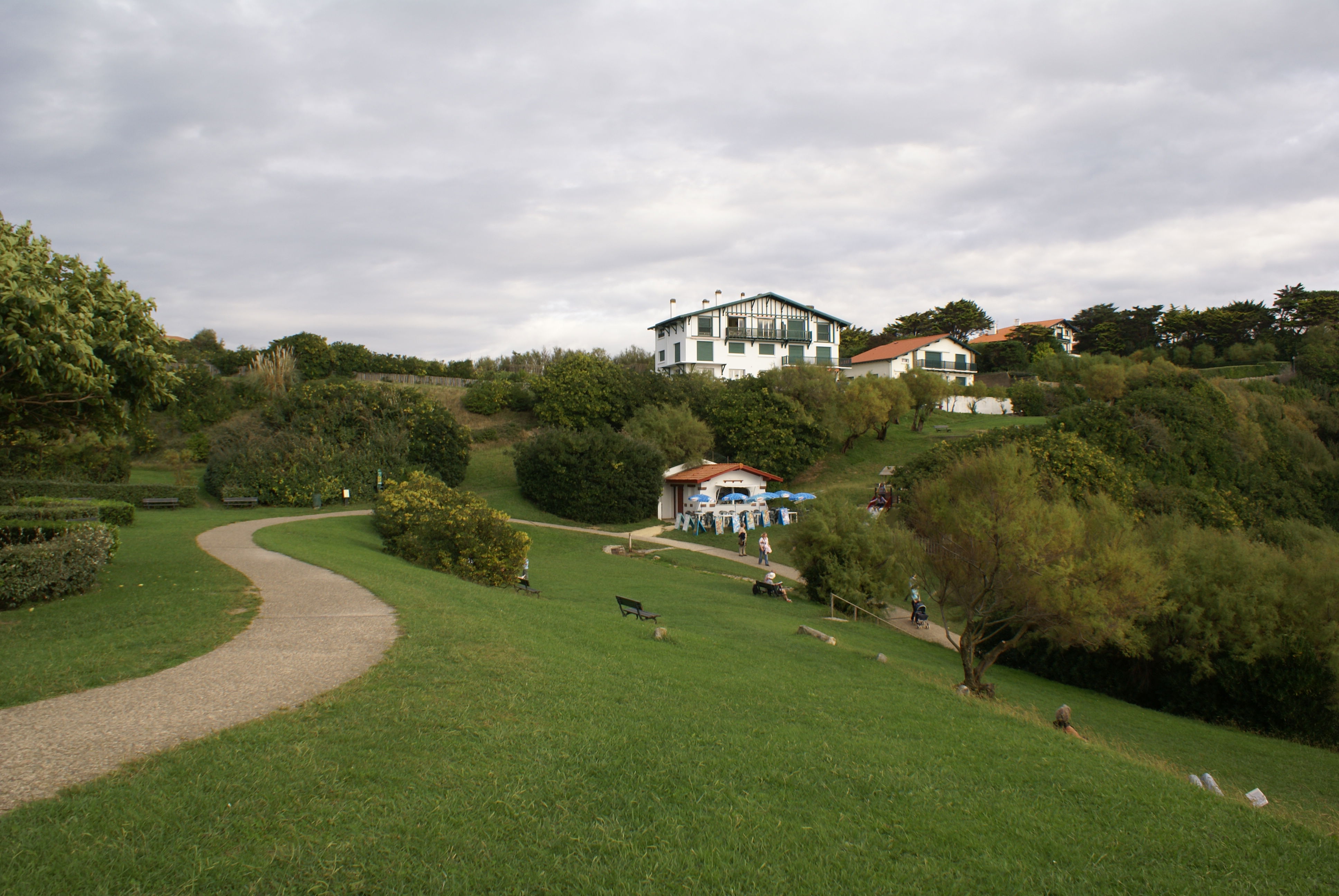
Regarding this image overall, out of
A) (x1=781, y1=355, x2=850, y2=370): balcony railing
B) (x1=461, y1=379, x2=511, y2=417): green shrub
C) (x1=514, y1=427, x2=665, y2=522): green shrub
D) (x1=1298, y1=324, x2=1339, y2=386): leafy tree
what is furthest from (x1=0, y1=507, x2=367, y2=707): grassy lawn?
(x1=1298, y1=324, x2=1339, y2=386): leafy tree

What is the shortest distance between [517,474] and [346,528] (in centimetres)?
1382

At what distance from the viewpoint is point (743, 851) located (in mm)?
4914

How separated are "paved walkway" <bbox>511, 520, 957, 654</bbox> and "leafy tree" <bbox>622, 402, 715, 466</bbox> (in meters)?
6.37

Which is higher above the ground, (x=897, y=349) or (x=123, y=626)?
(x=897, y=349)

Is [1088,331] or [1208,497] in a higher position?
[1088,331]

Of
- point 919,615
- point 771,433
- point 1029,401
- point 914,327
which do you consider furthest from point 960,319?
point 919,615

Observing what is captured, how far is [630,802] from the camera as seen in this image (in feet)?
17.9

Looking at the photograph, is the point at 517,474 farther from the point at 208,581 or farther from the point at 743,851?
the point at 743,851

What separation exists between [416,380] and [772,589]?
157 feet

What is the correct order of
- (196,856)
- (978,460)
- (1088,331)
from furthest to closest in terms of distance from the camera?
(1088,331) < (978,460) < (196,856)

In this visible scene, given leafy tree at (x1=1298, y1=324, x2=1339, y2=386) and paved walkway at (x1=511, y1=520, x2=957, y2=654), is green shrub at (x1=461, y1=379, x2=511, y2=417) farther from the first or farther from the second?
leafy tree at (x1=1298, y1=324, x2=1339, y2=386)

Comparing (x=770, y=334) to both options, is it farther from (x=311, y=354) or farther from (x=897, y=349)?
(x=311, y=354)

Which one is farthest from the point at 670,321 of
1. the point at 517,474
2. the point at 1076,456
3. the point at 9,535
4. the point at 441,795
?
the point at 441,795

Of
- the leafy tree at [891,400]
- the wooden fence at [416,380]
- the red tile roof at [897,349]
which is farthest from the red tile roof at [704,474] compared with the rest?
the red tile roof at [897,349]
